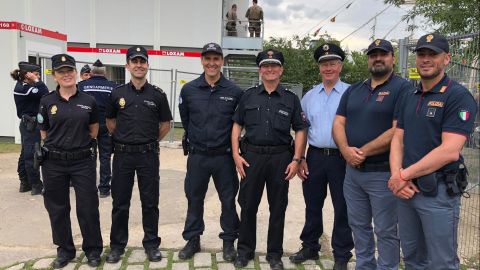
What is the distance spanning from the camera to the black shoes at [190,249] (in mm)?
4284

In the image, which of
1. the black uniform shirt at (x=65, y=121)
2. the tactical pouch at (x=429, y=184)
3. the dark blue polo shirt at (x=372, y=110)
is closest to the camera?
the tactical pouch at (x=429, y=184)

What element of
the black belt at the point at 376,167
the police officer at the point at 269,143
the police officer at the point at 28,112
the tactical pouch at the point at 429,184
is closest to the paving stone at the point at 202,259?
the police officer at the point at 269,143

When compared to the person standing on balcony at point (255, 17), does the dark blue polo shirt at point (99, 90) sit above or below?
below

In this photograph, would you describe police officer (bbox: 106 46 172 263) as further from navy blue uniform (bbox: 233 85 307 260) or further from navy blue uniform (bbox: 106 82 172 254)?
navy blue uniform (bbox: 233 85 307 260)

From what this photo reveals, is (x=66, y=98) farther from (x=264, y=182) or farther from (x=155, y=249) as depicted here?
(x=264, y=182)

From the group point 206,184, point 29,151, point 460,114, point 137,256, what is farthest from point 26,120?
point 460,114

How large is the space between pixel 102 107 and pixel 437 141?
4890 millimetres

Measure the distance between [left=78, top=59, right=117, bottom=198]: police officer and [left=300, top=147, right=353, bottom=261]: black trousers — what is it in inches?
131

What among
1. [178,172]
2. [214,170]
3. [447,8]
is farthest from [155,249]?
[447,8]

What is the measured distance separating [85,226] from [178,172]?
4.63m

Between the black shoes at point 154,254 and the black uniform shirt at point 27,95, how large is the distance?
3.55m

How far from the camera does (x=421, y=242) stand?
317 centimetres

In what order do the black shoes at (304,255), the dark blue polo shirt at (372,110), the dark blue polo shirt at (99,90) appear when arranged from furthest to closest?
the dark blue polo shirt at (99,90)
the black shoes at (304,255)
the dark blue polo shirt at (372,110)

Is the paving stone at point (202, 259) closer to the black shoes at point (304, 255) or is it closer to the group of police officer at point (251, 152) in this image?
the group of police officer at point (251, 152)
